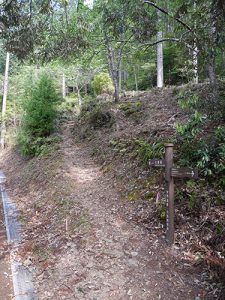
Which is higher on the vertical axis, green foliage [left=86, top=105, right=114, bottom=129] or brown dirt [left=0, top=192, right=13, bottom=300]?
green foliage [left=86, top=105, right=114, bottom=129]

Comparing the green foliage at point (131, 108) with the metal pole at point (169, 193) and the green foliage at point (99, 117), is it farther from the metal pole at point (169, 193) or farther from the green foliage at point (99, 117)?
the metal pole at point (169, 193)

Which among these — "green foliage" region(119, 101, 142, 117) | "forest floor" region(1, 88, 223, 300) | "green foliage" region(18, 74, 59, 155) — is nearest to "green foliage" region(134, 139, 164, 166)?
"forest floor" region(1, 88, 223, 300)

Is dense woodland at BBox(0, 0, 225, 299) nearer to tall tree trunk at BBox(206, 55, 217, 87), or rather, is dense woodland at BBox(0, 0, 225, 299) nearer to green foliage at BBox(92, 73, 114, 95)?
tall tree trunk at BBox(206, 55, 217, 87)

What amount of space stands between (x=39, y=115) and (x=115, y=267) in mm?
9408

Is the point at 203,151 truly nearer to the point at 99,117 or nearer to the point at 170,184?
the point at 170,184

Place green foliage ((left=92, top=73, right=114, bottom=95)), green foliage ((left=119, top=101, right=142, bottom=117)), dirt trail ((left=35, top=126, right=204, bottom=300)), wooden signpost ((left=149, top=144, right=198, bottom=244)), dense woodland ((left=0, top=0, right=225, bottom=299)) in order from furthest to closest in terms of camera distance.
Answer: green foliage ((left=92, top=73, right=114, bottom=95)) → green foliage ((left=119, top=101, right=142, bottom=117)) → dense woodland ((left=0, top=0, right=225, bottom=299)) → wooden signpost ((left=149, top=144, right=198, bottom=244)) → dirt trail ((left=35, top=126, right=204, bottom=300))

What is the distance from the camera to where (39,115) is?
40.4ft

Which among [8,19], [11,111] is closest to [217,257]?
[8,19]

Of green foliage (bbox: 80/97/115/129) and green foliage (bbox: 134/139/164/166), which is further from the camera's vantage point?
green foliage (bbox: 80/97/115/129)

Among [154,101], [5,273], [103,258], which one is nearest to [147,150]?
[103,258]

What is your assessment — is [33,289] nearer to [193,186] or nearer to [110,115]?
[193,186]

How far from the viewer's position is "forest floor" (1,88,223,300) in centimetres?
374

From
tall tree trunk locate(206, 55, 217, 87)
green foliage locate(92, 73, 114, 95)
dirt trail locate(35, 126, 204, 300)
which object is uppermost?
green foliage locate(92, 73, 114, 95)

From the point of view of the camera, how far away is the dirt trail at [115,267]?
367 cm
